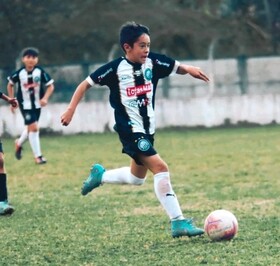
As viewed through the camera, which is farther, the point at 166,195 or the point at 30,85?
the point at 30,85

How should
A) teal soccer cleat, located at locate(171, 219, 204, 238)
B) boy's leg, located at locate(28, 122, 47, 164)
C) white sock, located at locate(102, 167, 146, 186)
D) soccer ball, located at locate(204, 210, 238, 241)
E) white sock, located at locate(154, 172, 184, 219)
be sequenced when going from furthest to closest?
boy's leg, located at locate(28, 122, 47, 164), white sock, located at locate(102, 167, 146, 186), white sock, located at locate(154, 172, 184, 219), teal soccer cleat, located at locate(171, 219, 204, 238), soccer ball, located at locate(204, 210, 238, 241)

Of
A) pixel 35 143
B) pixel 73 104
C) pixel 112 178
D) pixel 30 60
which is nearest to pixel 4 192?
pixel 112 178

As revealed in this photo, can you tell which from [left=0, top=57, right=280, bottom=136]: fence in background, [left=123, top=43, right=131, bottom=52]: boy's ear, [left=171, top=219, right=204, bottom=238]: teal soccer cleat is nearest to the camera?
[left=171, top=219, right=204, bottom=238]: teal soccer cleat

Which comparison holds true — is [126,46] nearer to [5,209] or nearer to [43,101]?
[5,209]

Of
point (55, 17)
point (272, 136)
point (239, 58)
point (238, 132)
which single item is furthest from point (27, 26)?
point (272, 136)

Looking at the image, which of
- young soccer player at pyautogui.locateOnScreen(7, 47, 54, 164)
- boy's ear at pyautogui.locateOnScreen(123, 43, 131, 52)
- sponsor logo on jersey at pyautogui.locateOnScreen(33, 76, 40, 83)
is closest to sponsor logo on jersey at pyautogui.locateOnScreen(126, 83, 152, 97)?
boy's ear at pyautogui.locateOnScreen(123, 43, 131, 52)

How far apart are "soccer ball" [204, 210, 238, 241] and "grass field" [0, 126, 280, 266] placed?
3.2 inches

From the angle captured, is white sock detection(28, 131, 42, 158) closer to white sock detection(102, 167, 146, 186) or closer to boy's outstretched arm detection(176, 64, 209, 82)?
white sock detection(102, 167, 146, 186)

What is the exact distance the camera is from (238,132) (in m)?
22.9

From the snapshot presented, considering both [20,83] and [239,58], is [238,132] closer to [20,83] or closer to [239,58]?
[239,58]

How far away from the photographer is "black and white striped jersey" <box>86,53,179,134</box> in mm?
8016

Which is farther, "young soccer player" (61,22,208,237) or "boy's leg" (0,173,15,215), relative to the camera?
"boy's leg" (0,173,15,215)

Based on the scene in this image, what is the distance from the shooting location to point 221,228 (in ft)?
24.3

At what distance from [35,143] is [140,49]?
27.6ft
